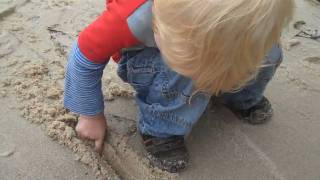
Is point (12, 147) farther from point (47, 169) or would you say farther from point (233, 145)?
point (233, 145)

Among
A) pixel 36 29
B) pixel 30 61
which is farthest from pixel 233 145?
pixel 36 29

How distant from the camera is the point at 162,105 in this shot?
1304mm

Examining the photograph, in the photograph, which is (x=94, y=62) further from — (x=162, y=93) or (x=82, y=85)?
(x=162, y=93)

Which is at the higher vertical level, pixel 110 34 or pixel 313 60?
pixel 110 34

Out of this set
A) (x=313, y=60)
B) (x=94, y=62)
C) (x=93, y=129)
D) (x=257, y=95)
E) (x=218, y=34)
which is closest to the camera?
(x=218, y=34)

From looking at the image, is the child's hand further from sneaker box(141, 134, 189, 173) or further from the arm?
sneaker box(141, 134, 189, 173)

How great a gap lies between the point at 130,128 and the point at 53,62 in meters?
0.39

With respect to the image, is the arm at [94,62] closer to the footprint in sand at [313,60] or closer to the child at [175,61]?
the child at [175,61]

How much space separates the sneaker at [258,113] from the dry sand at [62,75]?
3.3 inches

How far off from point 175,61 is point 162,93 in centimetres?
23

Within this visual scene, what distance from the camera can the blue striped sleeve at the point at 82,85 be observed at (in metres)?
1.21

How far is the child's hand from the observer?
4.33ft

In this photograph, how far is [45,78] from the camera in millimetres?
1544

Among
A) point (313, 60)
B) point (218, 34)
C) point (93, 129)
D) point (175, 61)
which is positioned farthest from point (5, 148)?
point (313, 60)
